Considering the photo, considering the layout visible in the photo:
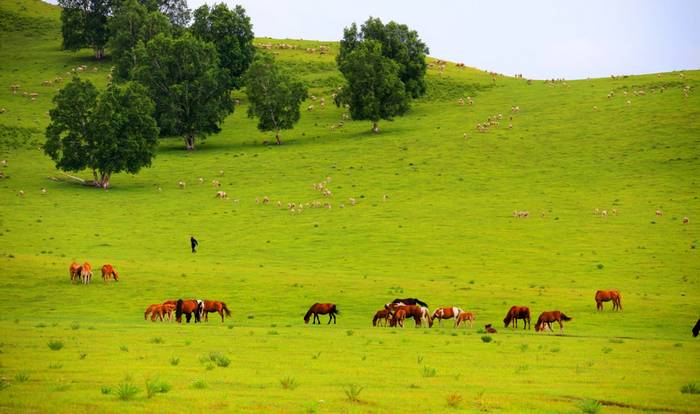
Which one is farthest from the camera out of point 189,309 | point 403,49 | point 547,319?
point 403,49

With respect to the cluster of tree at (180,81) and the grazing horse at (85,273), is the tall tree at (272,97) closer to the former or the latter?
the cluster of tree at (180,81)

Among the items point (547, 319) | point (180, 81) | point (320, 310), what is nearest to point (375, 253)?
point (320, 310)

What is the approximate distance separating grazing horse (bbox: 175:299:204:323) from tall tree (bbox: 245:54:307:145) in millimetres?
57951

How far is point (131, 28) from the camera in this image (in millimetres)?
113000

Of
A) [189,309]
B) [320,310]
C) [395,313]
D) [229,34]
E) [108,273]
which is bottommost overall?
[108,273]

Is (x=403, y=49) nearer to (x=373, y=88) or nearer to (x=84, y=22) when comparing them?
(x=373, y=88)

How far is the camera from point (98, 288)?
43.6 meters

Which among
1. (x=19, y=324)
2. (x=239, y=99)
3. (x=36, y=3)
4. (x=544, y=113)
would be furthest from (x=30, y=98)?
(x=19, y=324)

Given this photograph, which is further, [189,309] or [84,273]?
[84,273]

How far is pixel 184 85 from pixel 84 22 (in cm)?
3539

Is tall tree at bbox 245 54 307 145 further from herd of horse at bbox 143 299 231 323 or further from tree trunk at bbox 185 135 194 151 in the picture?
herd of horse at bbox 143 299 231 323

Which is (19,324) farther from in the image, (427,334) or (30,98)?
(30,98)

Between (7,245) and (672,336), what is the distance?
42.4 metres

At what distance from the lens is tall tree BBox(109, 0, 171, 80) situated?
110812 millimetres
